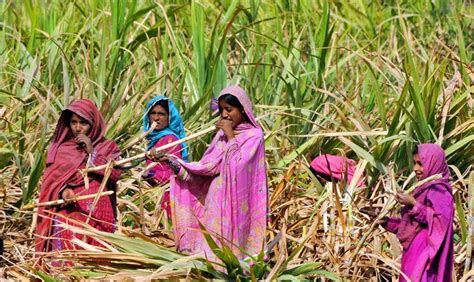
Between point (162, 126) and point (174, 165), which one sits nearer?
point (174, 165)

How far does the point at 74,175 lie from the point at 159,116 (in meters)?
1.17

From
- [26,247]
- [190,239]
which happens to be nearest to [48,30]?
[26,247]

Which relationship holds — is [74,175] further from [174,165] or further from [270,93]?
[270,93]

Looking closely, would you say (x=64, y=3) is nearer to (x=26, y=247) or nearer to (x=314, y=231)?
(x=26, y=247)

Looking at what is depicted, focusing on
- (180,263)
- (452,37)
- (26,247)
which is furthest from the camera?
(452,37)

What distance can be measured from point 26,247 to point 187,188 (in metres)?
1.17

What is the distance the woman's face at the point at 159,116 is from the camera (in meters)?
8.82

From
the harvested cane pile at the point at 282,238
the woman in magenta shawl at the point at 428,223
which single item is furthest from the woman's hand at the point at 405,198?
the harvested cane pile at the point at 282,238

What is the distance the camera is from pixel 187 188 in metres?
7.64

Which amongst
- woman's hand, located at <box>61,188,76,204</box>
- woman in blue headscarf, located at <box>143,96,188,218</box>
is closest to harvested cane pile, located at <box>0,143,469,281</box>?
woman in blue headscarf, located at <box>143,96,188,218</box>

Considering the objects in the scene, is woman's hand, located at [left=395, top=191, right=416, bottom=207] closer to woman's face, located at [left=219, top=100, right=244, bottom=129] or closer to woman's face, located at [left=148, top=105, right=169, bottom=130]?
woman's face, located at [left=219, top=100, right=244, bottom=129]

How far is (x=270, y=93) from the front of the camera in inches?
388

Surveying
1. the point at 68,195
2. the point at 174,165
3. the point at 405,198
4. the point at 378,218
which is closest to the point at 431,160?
the point at 405,198

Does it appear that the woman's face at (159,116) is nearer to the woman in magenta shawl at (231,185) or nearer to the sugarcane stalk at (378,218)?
the woman in magenta shawl at (231,185)
